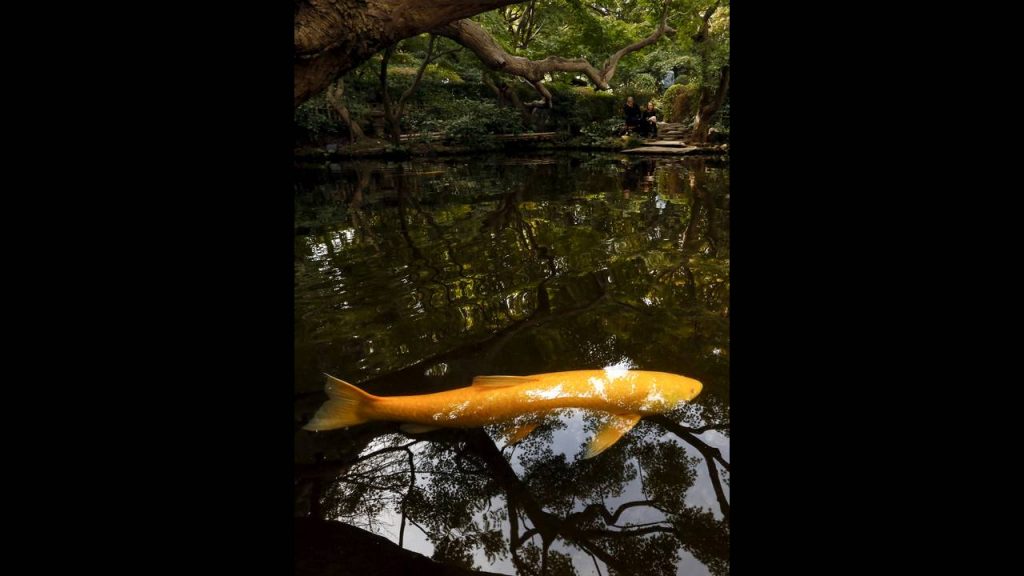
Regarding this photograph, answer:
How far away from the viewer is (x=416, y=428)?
2.09 m

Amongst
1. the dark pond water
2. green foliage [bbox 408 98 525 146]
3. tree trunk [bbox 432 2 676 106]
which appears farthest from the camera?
green foliage [bbox 408 98 525 146]

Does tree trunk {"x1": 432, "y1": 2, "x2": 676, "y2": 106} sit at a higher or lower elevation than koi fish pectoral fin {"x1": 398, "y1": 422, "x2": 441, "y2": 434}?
higher

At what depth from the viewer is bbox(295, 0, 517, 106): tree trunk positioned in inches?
161

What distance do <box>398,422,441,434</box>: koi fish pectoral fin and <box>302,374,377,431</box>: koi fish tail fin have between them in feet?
0.54

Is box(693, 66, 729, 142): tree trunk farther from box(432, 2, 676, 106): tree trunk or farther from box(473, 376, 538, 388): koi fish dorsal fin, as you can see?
box(473, 376, 538, 388): koi fish dorsal fin

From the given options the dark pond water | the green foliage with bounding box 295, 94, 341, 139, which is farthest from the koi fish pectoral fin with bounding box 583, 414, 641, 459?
the green foliage with bounding box 295, 94, 341, 139

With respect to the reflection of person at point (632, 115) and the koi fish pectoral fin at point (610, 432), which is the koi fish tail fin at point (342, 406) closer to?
the koi fish pectoral fin at point (610, 432)

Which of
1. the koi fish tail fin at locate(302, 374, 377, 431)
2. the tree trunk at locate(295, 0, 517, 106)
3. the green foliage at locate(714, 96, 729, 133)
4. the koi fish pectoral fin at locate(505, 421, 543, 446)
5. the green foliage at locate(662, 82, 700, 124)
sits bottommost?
the koi fish pectoral fin at locate(505, 421, 543, 446)

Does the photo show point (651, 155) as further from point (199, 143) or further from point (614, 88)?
point (199, 143)

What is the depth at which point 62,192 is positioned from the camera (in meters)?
0.61

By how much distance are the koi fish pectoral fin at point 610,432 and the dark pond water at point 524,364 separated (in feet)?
0.11

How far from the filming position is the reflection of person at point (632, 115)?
1880 centimetres
